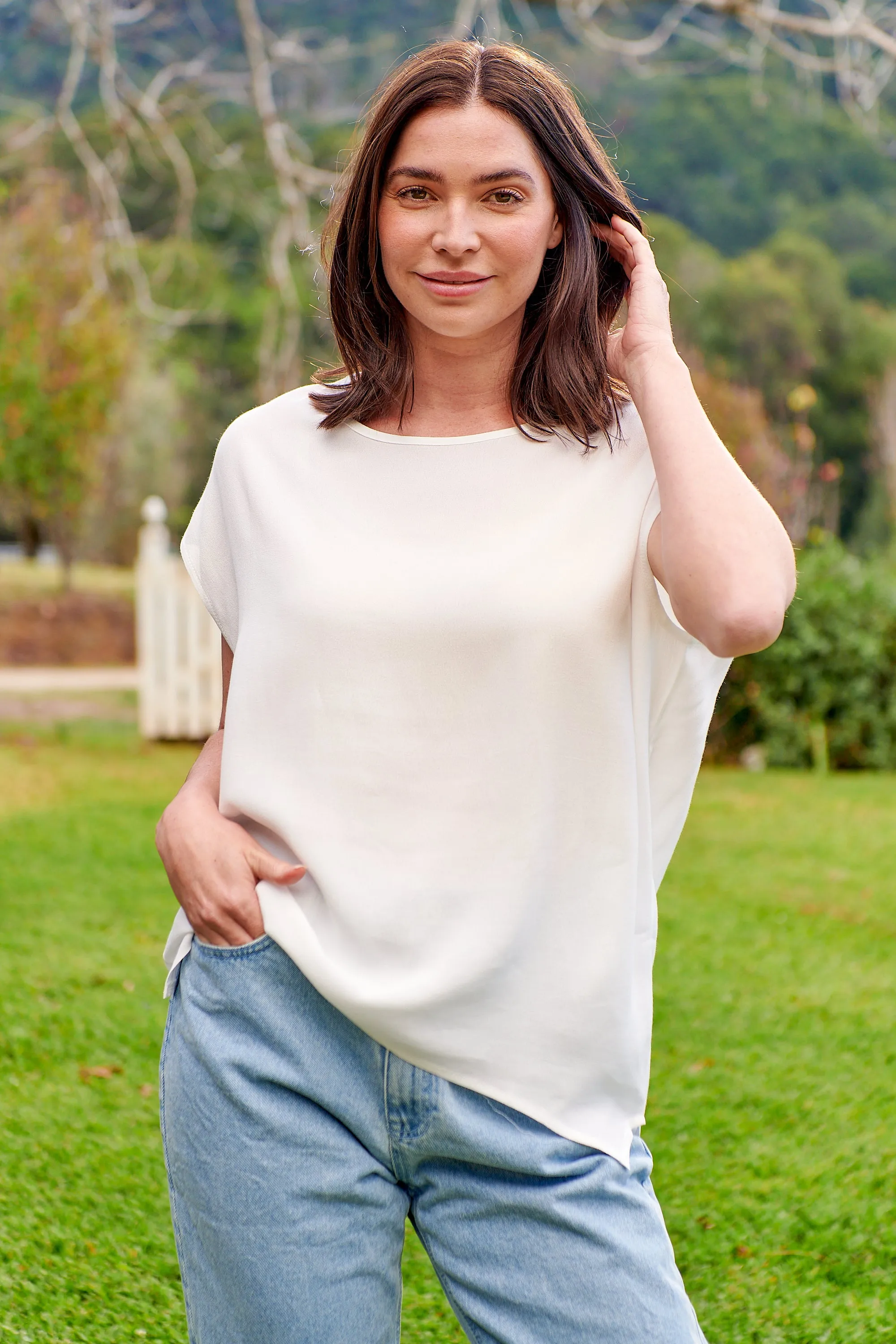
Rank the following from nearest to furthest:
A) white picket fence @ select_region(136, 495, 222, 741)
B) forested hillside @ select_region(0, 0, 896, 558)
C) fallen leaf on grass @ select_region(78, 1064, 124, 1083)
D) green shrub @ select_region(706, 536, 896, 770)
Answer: fallen leaf on grass @ select_region(78, 1064, 124, 1083) → forested hillside @ select_region(0, 0, 896, 558) → green shrub @ select_region(706, 536, 896, 770) → white picket fence @ select_region(136, 495, 222, 741)

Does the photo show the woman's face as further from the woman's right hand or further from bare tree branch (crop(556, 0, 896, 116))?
bare tree branch (crop(556, 0, 896, 116))

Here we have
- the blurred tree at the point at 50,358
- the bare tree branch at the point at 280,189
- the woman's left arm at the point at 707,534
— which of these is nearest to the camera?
the woman's left arm at the point at 707,534

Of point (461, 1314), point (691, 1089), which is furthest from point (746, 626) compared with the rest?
point (691, 1089)

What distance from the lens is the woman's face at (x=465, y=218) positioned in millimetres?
1372

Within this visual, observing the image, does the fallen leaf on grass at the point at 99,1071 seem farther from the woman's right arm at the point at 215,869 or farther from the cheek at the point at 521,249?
the cheek at the point at 521,249

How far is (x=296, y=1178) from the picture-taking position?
1286 millimetres

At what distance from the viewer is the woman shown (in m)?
1.29

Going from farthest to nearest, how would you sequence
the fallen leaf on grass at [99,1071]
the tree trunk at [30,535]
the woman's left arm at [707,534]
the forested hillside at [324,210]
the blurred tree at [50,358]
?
1. the tree trunk at [30,535]
2. the blurred tree at [50,358]
3. the forested hillside at [324,210]
4. the fallen leaf on grass at [99,1071]
5. the woman's left arm at [707,534]

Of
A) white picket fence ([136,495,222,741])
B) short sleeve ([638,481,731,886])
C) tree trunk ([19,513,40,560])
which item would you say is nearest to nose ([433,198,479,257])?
short sleeve ([638,481,731,886])

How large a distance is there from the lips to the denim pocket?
0.68 metres

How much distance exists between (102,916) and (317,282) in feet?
11.3

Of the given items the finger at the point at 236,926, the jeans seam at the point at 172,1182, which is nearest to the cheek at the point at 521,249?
the finger at the point at 236,926

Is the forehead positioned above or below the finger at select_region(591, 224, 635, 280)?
above

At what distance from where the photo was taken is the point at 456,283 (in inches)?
55.0
